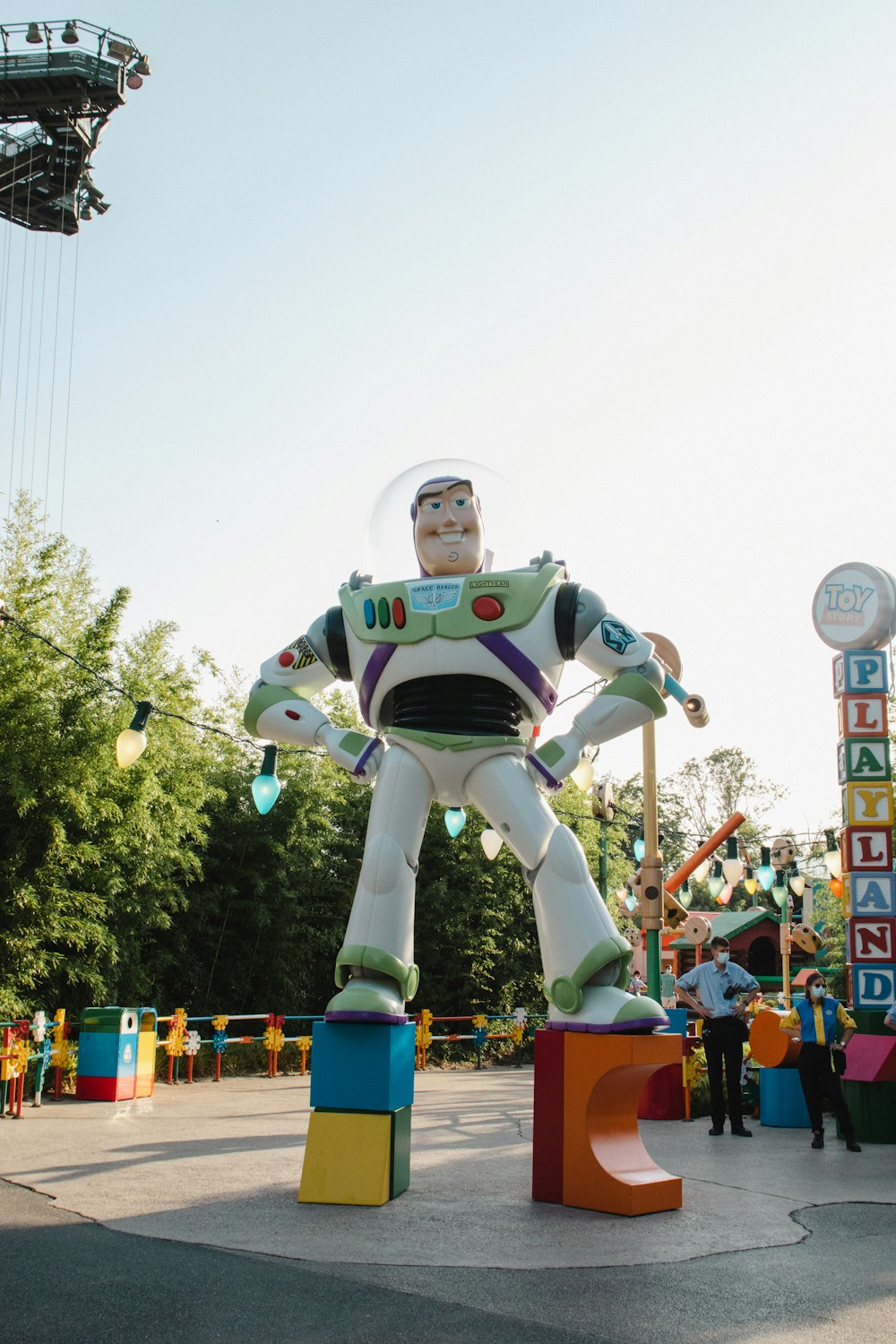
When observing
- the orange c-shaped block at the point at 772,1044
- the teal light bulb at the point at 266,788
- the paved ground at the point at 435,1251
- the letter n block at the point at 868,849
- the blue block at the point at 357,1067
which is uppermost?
the teal light bulb at the point at 266,788

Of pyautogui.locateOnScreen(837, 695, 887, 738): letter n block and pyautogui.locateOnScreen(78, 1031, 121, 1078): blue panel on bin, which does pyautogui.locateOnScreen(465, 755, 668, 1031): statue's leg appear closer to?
pyautogui.locateOnScreen(837, 695, 887, 738): letter n block

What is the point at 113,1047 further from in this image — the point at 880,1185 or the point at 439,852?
the point at 439,852

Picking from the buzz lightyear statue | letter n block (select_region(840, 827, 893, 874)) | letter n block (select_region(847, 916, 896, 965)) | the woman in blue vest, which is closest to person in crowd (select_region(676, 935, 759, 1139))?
the woman in blue vest

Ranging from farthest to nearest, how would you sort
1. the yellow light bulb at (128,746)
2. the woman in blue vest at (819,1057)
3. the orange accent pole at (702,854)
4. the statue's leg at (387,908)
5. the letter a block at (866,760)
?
the orange accent pole at (702,854) < the letter a block at (866,760) < the woman in blue vest at (819,1057) < the yellow light bulb at (128,746) < the statue's leg at (387,908)

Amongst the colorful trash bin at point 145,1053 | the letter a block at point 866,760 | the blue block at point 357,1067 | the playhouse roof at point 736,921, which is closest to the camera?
the blue block at point 357,1067

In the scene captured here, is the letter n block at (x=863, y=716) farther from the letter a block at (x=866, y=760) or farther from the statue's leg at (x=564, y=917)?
the statue's leg at (x=564, y=917)

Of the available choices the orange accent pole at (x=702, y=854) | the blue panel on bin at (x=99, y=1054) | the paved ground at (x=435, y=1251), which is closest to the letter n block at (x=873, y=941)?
the paved ground at (x=435, y=1251)

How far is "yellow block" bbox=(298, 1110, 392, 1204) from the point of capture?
5.03 m

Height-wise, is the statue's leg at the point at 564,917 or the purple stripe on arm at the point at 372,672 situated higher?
the purple stripe on arm at the point at 372,672

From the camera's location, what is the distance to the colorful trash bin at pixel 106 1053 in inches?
382

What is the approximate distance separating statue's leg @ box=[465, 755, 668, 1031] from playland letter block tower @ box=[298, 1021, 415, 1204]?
2.63 ft

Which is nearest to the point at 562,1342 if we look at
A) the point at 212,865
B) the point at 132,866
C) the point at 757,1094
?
the point at 757,1094

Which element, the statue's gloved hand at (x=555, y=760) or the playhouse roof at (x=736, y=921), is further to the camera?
the playhouse roof at (x=736, y=921)

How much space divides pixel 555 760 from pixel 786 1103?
15.0ft
